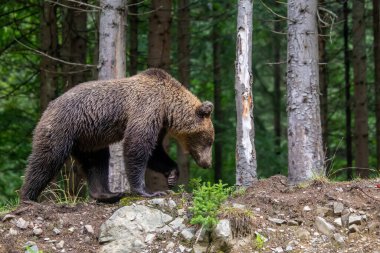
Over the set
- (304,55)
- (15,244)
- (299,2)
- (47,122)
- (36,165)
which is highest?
(299,2)

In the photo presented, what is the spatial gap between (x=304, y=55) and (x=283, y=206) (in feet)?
6.86

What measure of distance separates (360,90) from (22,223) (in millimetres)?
9288

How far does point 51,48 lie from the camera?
13.2 m

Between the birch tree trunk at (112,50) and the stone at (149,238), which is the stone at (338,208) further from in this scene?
the birch tree trunk at (112,50)

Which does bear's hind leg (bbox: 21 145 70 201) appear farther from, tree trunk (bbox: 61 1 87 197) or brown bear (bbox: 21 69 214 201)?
tree trunk (bbox: 61 1 87 197)

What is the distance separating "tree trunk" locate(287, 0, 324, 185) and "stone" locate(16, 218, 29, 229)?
3.18 meters

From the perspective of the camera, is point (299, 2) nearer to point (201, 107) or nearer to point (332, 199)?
point (201, 107)

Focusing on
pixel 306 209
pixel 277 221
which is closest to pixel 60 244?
pixel 277 221

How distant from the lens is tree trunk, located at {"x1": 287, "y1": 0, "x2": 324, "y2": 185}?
8.04 metres

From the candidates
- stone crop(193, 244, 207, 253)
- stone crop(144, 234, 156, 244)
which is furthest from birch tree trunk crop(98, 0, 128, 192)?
stone crop(193, 244, 207, 253)

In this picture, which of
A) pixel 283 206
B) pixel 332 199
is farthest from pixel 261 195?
pixel 332 199

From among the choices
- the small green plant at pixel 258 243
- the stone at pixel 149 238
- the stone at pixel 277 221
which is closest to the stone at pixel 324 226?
the stone at pixel 277 221

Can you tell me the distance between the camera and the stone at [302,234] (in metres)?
6.61

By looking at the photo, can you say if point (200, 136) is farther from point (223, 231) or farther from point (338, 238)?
point (338, 238)
